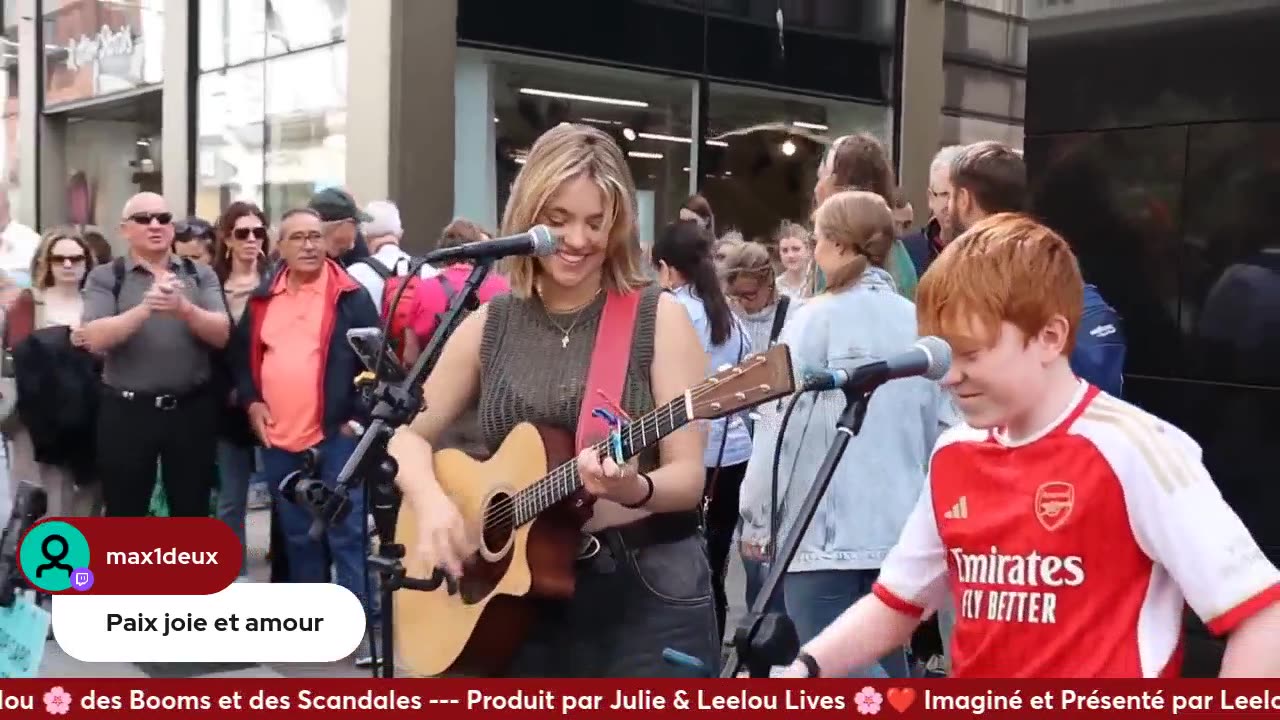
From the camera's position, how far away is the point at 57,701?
2.38m

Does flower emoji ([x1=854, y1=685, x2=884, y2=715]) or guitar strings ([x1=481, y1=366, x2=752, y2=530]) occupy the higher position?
guitar strings ([x1=481, y1=366, x2=752, y2=530])

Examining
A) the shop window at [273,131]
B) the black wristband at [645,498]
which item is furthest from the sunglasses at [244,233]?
the shop window at [273,131]

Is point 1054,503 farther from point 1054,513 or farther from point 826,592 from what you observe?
point 826,592

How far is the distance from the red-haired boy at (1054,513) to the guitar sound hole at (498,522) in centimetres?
101

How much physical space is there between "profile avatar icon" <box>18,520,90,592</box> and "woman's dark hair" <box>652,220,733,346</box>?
291cm

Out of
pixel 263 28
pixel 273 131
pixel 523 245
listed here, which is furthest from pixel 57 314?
pixel 263 28

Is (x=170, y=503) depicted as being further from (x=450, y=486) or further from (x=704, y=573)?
(x=704, y=573)

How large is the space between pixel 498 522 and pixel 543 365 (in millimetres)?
355

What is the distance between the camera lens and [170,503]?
18.8 ft

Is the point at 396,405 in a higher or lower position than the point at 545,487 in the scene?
higher

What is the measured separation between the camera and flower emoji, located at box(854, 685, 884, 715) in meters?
1.95

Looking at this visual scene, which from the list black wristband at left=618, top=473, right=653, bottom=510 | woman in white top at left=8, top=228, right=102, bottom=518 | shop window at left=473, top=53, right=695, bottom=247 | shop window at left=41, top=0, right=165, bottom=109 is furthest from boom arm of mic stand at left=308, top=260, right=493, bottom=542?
shop window at left=41, top=0, right=165, bottom=109

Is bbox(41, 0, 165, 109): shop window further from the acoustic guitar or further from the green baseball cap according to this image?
the acoustic guitar

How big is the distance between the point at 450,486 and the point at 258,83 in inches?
473
